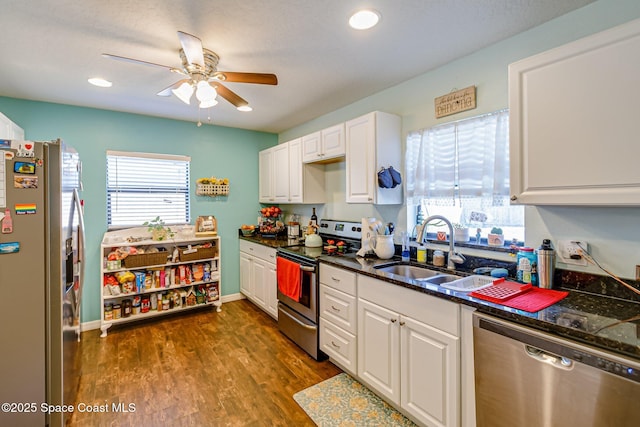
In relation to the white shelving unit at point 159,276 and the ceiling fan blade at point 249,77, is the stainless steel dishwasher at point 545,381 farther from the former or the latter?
the white shelving unit at point 159,276

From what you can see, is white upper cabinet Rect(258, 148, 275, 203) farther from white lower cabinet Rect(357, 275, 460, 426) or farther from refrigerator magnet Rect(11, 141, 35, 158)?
refrigerator magnet Rect(11, 141, 35, 158)

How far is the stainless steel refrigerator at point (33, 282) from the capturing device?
1604 millimetres

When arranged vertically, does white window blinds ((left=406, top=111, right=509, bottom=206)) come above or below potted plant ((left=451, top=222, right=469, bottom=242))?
above

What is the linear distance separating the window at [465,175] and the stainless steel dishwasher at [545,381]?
0.90 metres

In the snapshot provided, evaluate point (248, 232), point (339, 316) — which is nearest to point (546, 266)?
point (339, 316)

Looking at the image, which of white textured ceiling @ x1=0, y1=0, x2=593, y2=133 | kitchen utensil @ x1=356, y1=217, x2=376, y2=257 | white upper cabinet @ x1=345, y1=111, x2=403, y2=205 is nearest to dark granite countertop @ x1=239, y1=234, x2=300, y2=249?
kitchen utensil @ x1=356, y1=217, x2=376, y2=257

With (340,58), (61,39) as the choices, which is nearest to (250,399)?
(340,58)

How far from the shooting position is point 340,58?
2.19m

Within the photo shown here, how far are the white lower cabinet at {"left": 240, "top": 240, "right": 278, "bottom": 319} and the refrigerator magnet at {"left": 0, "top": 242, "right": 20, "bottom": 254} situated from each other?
202 centimetres

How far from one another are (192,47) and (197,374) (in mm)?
2386

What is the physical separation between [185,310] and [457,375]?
3.28m

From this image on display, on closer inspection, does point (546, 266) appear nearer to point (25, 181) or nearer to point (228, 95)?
point (228, 95)

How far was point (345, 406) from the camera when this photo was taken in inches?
79.7

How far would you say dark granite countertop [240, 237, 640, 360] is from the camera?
1.08 metres
